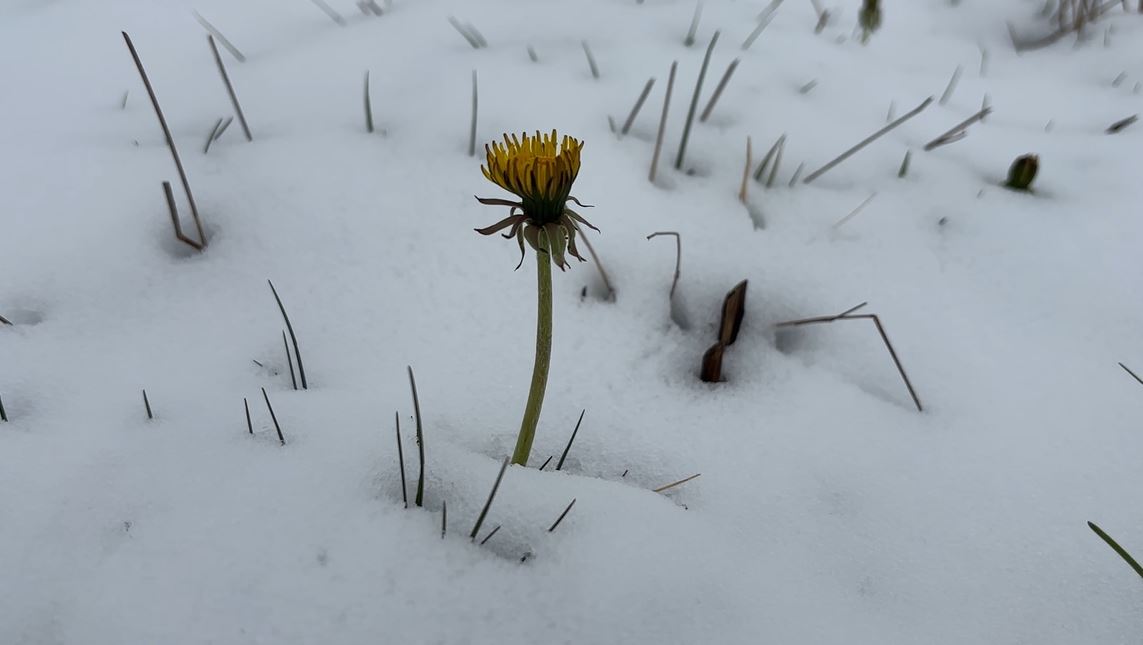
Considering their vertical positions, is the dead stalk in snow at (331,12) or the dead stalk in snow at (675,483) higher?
the dead stalk in snow at (331,12)

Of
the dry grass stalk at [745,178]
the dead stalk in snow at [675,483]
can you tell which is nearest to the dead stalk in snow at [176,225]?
the dead stalk in snow at [675,483]

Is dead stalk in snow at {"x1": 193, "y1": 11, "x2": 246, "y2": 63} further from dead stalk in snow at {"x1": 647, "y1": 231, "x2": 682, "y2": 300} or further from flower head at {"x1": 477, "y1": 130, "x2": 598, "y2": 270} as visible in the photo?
flower head at {"x1": 477, "y1": 130, "x2": 598, "y2": 270}

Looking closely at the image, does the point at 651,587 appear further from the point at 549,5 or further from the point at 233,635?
the point at 549,5

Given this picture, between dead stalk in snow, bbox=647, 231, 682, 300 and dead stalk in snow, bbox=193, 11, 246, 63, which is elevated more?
dead stalk in snow, bbox=193, 11, 246, 63

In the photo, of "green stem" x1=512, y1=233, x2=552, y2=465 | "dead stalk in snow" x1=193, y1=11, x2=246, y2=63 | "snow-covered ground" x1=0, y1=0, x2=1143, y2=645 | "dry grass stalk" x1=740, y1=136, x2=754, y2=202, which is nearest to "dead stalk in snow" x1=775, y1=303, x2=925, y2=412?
"snow-covered ground" x1=0, y1=0, x2=1143, y2=645

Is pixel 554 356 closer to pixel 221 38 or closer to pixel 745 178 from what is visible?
pixel 745 178

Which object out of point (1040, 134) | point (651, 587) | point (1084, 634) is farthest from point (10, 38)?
point (1040, 134)

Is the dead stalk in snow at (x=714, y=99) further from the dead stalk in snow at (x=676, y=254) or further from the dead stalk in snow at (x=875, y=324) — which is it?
the dead stalk in snow at (x=875, y=324)
